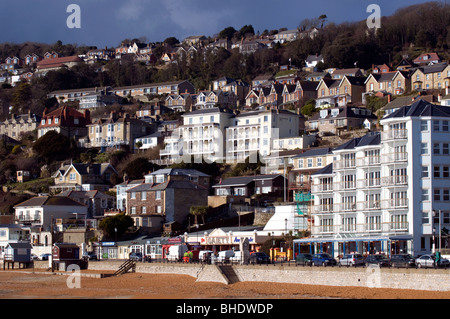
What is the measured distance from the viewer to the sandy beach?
41375 mm

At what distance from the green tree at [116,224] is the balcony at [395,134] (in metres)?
30.8

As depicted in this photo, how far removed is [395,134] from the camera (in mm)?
54969

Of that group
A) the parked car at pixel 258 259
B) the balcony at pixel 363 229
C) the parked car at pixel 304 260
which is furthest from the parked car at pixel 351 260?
the balcony at pixel 363 229

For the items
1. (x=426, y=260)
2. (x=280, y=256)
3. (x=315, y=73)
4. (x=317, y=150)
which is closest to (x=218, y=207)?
(x=317, y=150)

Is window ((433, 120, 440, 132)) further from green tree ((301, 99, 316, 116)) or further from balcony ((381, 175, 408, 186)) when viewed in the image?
green tree ((301, 99, 316, 116))

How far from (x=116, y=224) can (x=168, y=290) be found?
29.8 m

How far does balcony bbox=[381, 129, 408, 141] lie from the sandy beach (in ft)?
46.9

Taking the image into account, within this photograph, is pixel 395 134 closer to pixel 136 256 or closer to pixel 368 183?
pixel 368 183

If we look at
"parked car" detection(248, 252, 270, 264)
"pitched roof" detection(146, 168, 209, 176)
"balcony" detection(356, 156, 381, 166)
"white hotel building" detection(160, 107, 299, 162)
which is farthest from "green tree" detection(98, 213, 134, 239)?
"balcony" detection(356, 156, 381, 166)

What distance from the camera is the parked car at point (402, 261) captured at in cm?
4247

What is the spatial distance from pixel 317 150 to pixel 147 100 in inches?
2845

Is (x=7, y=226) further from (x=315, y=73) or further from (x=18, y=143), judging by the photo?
(x=315, y=73)

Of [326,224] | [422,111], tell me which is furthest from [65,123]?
[422,111]

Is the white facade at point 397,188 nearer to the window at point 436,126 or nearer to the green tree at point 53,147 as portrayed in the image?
the window at point 436,126
